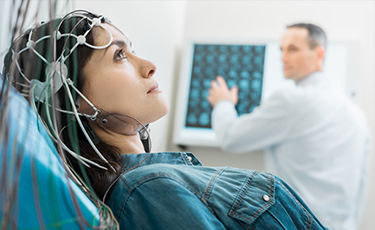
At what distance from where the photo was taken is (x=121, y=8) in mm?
1606

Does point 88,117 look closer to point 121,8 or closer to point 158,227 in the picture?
point 158,227

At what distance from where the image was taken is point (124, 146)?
1.05 m

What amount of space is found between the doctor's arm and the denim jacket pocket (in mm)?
1090

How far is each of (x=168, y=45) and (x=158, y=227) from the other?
162 centimetres

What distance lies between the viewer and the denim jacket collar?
956mm

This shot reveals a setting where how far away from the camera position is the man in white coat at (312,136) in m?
1.87

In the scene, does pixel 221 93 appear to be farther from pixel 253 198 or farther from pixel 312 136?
pixel 253 198

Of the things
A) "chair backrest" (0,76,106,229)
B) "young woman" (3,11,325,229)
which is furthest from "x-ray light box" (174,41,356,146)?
"chair backrest" (0,76,106,229)

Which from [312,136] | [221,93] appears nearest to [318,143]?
[312,136]

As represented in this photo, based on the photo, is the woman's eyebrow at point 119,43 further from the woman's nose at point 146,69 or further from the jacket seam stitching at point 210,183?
the jacket seam stitching at point 210,183

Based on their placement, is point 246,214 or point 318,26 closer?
point 246,214

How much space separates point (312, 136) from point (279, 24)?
713mm

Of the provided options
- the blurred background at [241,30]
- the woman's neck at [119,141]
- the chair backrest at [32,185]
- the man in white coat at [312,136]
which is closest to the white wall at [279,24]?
the blurred background at [241,30]

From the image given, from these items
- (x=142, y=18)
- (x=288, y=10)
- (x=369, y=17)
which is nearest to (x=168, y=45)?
(x=142, y=18)
